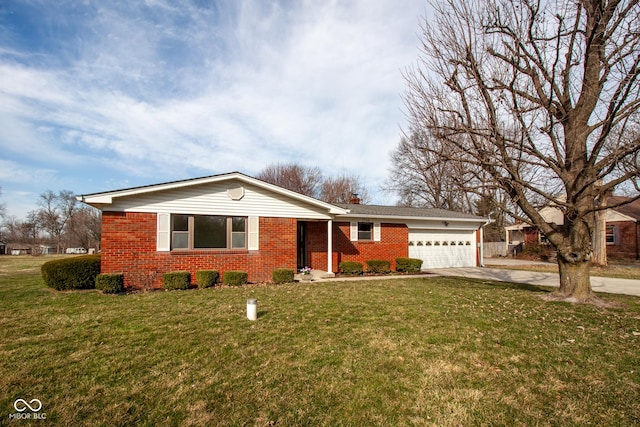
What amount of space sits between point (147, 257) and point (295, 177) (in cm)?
3000

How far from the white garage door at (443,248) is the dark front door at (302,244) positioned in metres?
5.90

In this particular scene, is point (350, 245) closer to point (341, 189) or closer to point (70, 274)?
point (70, 274)

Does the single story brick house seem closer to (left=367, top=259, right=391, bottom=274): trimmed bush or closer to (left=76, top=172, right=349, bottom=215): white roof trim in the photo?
(left=76, top=172, right=349, bottom=215): white roof trim

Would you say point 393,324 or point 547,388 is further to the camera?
point 393,324

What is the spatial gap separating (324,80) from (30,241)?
227 ft

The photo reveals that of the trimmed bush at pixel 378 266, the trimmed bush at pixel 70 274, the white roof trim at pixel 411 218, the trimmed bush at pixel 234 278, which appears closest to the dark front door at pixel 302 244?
the white roof trim at pixel 411 218

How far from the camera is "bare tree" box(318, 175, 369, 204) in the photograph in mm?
39375

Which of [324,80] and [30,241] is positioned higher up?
[324,80]

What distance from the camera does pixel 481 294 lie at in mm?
9469

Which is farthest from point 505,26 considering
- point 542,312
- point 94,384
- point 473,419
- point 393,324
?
point 94,384

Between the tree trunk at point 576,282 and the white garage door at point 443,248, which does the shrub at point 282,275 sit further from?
the tree trunk at point 576,282

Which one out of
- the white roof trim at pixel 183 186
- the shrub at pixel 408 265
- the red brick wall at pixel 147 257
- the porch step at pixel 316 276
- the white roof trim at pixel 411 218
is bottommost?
the porch step at pixel 316 276

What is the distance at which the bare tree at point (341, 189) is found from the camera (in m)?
39.4

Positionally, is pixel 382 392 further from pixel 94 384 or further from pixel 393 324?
pixel 94 384
